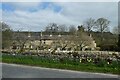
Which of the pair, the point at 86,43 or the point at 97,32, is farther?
the point at 97,32

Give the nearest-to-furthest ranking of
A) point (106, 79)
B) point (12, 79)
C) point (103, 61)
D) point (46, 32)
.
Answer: point (12, 79)
point (106, 79)
point (103, 61)
point (46, 32)

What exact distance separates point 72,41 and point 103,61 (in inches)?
1825

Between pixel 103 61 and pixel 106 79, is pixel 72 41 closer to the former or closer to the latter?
pixel 103 61

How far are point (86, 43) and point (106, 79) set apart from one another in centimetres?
Result: 5736

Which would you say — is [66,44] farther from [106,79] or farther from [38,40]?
[106,79]

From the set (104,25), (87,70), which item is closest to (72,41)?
(104,25)

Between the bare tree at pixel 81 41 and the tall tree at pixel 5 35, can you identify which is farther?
the bare tree at pixel 81 41

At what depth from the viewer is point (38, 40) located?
10812cm

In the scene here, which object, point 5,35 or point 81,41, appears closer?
point 5,35

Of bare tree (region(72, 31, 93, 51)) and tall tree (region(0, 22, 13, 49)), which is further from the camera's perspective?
bare tree (region(72, 31, 93, 51))

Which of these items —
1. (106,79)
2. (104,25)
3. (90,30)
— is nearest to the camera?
(106,79)

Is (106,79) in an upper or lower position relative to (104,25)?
lower

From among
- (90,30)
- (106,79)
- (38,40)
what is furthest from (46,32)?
(106,79)

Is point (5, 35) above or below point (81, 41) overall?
above
